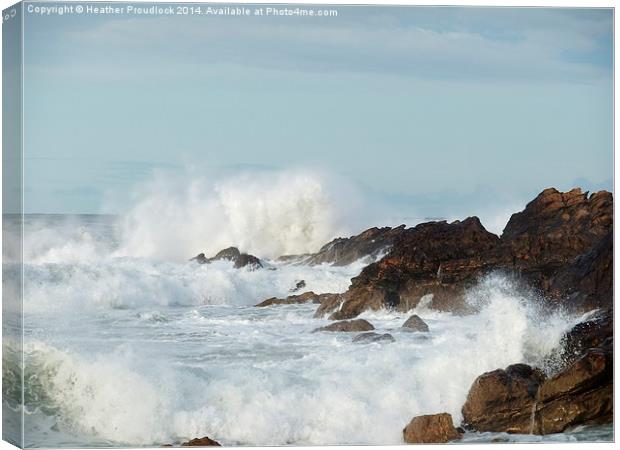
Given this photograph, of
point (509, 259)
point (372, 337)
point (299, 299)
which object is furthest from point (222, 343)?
point (509, 259)

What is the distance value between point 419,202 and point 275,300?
2001 millimetres

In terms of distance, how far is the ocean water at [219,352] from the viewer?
15.2 m

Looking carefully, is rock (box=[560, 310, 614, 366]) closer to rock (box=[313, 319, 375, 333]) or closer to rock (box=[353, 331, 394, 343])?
rock (box=[353, 331, 394, 343])

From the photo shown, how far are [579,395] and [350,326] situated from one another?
2671 millimetres

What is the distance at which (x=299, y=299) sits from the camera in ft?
52.7

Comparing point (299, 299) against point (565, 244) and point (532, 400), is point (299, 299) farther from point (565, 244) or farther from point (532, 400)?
point (565, 244)

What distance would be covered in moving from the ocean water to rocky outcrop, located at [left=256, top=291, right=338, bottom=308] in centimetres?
6

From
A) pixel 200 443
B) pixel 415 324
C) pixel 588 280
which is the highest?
pixel 588 280

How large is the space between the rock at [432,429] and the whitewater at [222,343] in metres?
0.08

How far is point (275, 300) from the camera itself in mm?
15977

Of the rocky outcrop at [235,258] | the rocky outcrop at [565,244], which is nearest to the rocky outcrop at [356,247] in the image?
the rocky outcrop at [235,258]

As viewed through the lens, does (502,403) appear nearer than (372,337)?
Yes

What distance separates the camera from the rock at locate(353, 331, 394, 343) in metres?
15.8

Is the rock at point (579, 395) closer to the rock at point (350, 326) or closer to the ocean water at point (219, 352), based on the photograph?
the ocean water at point (219, 352)
